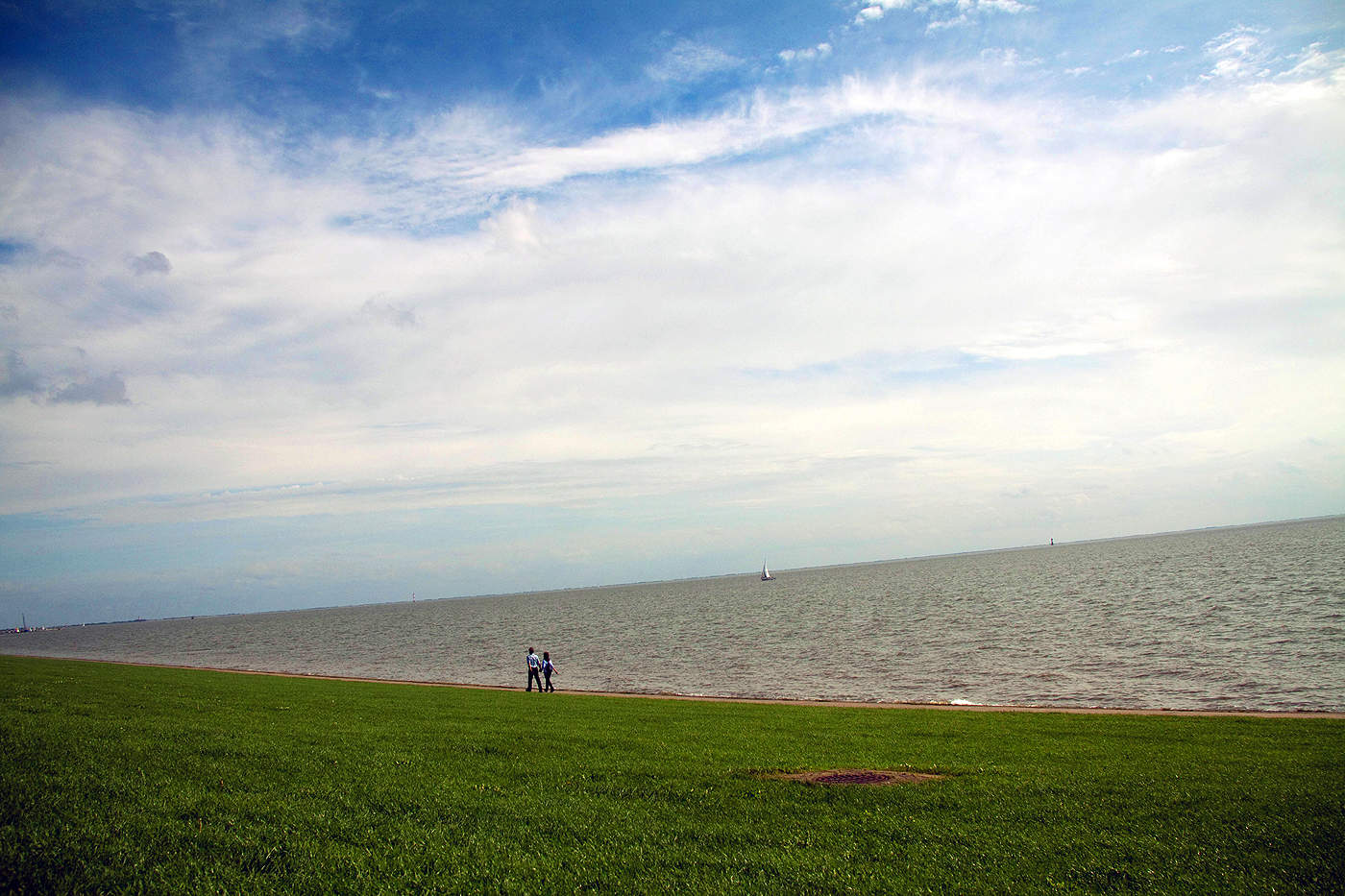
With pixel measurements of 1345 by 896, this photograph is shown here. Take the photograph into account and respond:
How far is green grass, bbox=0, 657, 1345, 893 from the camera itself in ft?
28.3

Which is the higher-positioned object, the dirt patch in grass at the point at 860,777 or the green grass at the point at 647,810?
the green grass at the point at 647,810

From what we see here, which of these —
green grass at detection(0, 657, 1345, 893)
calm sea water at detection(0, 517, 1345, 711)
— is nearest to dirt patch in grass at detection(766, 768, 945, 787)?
green grass at detection(0, 657, 1345, 893)

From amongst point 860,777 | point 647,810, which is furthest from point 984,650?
point 647,810

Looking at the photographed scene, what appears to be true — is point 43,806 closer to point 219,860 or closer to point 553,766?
point 219,860

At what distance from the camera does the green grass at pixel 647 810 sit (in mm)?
8617

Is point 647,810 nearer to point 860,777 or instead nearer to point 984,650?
point 860,777

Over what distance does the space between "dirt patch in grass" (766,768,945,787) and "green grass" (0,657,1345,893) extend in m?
0.47

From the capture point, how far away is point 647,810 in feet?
37.3

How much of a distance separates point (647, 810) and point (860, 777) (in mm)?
4327

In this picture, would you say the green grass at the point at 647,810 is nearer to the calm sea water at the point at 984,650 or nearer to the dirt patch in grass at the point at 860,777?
the dirt patch in grass at the point at 860,777

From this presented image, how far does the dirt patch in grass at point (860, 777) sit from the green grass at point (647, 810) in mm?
474

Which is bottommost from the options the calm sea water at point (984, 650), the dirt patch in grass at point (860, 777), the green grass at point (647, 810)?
the calm sea water at point (984, 650)

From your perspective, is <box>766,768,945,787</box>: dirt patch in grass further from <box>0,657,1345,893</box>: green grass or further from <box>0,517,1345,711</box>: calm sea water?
<box>0,517,1345,711</box>: calm sea water

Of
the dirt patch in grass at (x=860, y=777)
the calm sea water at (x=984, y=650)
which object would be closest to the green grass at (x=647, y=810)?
the dirt patch in grass at (x=860, y=777)
